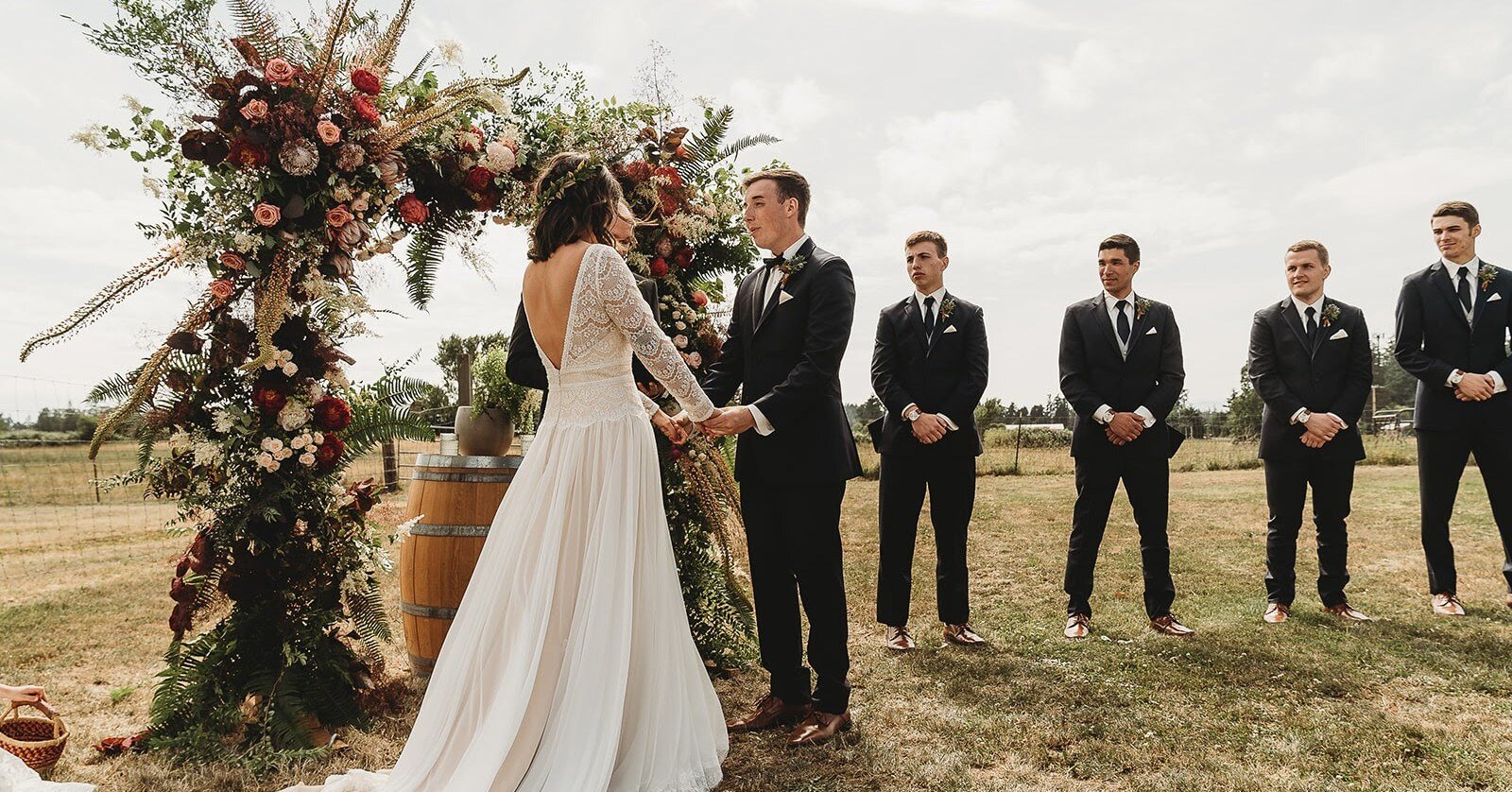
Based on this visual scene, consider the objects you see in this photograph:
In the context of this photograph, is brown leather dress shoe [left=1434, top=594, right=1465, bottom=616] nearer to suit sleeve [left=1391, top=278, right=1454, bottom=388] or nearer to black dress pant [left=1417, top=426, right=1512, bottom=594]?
black dress pant [left=1417, top=426, right=1512, bottom=594]

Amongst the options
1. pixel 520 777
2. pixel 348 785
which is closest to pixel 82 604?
pixel 348 785

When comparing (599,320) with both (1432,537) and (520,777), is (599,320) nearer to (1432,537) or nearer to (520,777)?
(520,777)

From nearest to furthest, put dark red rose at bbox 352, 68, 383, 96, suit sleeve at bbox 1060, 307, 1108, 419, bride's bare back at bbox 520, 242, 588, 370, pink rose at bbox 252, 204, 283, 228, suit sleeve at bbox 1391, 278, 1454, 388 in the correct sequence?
1. bride's bare back at bbox 520, 242, 588, 370
2. pink rose at bbox 252, 204, 283, 228
3. dark red rose at bbox 352, 68, 383, 96
4. suit sleeve at bbox 1060, 307, 1108, 419
5. suit sleeve at bbox 1391, 278, 1454, 388

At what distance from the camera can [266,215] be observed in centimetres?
391

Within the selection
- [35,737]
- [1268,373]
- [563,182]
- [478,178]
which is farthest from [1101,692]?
[35,737]

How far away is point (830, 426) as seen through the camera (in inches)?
155

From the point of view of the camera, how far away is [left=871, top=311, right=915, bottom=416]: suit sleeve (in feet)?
18.1

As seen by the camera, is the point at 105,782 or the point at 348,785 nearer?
the point at 348,785

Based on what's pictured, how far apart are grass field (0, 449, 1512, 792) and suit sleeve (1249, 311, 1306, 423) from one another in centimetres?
138

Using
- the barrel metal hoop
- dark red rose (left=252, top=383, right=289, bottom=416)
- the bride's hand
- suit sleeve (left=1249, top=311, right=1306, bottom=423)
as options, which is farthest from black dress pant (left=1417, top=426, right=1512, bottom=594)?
dark red rose (left=252, top=383, right=289, bottom=416)

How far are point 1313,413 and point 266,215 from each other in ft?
19.9

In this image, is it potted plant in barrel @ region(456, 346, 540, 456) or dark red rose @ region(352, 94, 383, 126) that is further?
potted plant in barrel @ region(456, 346, 540, 456)

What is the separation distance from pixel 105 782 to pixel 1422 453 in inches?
299

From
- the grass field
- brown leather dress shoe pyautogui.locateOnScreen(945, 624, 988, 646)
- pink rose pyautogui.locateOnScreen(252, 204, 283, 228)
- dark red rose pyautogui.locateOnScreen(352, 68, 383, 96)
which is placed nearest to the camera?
the grass field
